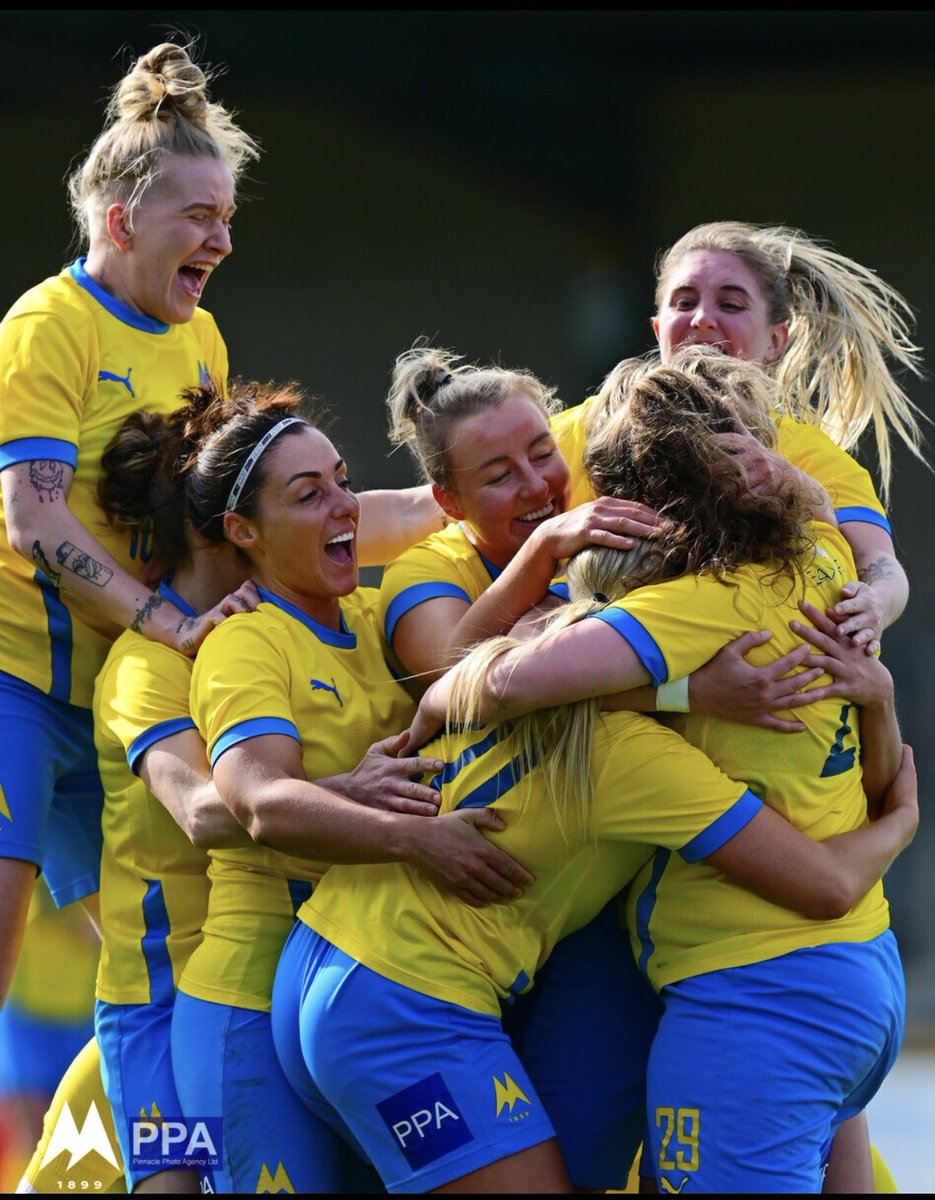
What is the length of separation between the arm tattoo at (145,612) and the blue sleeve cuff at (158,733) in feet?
0.92

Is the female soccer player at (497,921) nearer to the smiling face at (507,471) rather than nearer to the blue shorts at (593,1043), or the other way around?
the blue shorts at (593,1043)

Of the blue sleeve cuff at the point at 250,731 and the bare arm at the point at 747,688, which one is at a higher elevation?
the bare arm at the point at 747,688

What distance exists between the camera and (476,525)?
3045 millimetres

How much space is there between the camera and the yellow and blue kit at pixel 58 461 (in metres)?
3.19

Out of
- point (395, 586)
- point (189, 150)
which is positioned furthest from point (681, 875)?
point (189, 150)

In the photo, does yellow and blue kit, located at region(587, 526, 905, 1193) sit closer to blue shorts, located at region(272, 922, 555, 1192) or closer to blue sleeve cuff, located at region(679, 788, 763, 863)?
blue sleeve cuff, located at region(679, 788, 763, 863)

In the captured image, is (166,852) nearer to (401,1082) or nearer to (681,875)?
(401,1082)

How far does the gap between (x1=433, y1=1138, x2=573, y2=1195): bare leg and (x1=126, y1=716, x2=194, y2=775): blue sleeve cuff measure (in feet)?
3.12

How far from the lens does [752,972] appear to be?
235 centimetres

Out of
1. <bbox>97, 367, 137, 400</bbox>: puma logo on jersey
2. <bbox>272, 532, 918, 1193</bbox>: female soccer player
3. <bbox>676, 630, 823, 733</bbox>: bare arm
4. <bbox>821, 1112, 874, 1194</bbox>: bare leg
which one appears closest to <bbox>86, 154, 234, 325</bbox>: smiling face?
<bbox>97, 367, 137, 400</bbox>: puma logo on jersey

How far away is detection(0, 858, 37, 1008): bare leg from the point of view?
328cm

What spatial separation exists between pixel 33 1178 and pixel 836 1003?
1784 mm

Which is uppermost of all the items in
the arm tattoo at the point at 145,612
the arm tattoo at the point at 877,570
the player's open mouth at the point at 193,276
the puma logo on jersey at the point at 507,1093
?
the player's open mouth at the point at 193,276

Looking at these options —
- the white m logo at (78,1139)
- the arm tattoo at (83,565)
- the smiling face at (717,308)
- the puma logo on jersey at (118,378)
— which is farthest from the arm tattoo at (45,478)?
the smiling face at (717,308)
